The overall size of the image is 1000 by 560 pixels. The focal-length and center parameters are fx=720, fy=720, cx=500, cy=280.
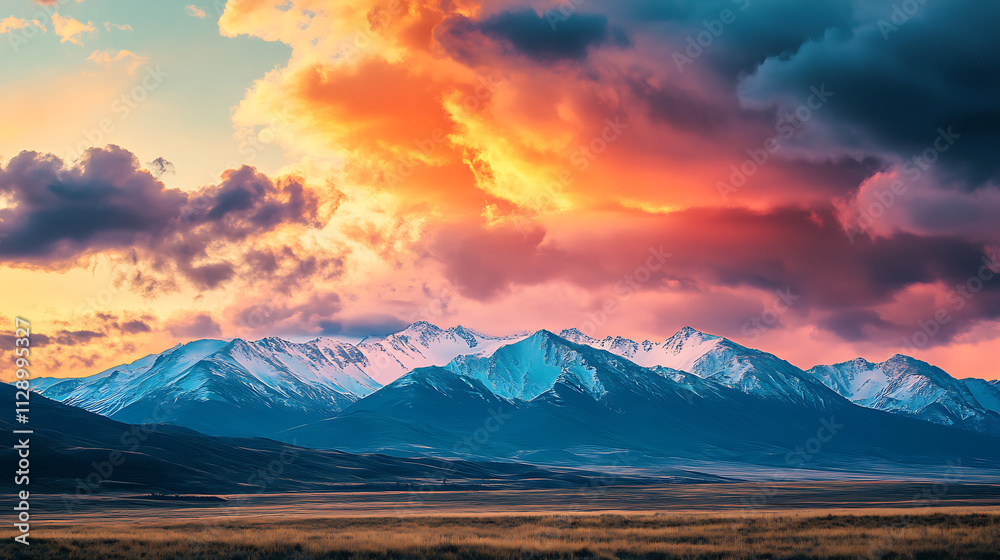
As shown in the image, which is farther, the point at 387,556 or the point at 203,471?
the point at 203,471

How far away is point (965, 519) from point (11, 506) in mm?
116638

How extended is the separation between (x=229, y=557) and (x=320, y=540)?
7661 millimetres

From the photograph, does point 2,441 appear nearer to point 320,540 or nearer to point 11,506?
point 11,506

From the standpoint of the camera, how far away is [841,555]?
36031 mm

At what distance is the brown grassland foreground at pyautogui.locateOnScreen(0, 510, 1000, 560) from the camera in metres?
37.0

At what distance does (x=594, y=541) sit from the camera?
42.4 m

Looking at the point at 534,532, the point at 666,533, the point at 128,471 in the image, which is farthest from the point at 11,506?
the point at 666,533

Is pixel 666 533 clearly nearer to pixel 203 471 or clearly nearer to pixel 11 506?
pixel 11 506

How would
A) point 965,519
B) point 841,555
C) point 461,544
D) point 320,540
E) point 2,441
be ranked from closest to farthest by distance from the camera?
1. point 841,555
2. point 461,544
3. point 320,540
4. point 965,519
5. point 2,441

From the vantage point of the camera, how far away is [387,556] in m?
36.7

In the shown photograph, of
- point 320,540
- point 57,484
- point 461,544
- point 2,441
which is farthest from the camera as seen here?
point 2,441

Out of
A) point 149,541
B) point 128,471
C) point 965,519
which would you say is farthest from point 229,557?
point 128,471

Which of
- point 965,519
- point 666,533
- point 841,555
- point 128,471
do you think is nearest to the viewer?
point 841,555

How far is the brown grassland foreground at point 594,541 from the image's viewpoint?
37.0 meters
